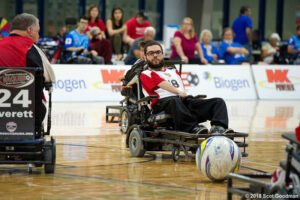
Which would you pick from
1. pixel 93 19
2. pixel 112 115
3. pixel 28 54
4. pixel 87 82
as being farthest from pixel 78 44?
pixel 28 54

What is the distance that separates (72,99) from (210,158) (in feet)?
38.9

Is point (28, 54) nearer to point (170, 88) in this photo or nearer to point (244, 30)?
point (170, 88)

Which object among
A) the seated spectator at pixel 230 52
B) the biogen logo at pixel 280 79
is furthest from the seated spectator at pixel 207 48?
the biogen logo at pixel 280 79

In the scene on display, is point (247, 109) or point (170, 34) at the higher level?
point (170, 34)

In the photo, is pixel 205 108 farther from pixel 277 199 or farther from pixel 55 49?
pixel 55 49

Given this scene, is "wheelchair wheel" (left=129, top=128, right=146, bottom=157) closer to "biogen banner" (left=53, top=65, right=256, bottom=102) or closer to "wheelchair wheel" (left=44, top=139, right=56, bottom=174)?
"wheelchair wheel" (left=44, top=139, right=56, bottom=174)

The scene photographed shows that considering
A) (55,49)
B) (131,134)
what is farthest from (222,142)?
(55,49)

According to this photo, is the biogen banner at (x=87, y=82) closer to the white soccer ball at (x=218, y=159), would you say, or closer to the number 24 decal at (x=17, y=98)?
the number 24 decal at (x=17, y=98)

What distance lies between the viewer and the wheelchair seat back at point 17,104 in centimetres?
839

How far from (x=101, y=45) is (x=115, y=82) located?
1433 millimetres

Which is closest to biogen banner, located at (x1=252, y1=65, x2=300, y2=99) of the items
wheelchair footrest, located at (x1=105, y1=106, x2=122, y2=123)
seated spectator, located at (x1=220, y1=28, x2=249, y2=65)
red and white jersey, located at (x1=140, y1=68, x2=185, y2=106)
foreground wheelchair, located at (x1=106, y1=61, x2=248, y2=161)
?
seated spectator, located at (x1=220, y1=28, x2=249, y2=65)

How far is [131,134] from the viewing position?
10609mm

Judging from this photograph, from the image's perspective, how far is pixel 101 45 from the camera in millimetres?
21531

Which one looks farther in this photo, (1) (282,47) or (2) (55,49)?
(1) (282,47)
